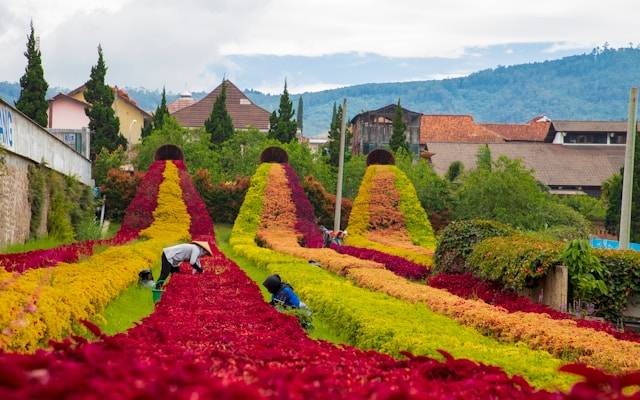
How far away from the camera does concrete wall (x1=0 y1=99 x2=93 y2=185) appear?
73.7ft

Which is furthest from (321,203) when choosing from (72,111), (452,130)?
(452,130)

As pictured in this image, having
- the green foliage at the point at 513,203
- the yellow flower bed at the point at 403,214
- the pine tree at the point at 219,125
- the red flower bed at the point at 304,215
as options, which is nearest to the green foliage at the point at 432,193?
the green foliage at the point at 513,203

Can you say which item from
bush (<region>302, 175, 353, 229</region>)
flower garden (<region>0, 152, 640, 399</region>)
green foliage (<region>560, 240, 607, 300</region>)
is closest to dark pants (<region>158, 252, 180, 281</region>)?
flower garden (<region>0, 152, 640, 399</region>)

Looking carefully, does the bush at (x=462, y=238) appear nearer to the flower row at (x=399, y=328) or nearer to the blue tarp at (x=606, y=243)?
the flower row at (x=399, y=328)

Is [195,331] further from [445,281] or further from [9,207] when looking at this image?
[9,207]

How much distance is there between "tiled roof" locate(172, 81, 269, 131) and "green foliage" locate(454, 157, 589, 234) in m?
48.1

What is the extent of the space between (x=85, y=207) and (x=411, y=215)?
13108mm

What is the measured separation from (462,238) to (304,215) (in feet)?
55.8

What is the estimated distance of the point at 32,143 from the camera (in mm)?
26406

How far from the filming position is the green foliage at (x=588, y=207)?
5800cm

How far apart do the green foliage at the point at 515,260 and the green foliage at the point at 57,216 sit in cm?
1486

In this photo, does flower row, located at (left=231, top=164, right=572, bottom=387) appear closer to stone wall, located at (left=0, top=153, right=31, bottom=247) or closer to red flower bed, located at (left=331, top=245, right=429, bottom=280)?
red flower bed, located at (left=331, top=245, right=429, bottom=280)

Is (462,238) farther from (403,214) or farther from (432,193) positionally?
(432,193)

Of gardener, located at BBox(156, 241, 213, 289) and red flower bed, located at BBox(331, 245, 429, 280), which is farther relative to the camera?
red flower bed, located at BBox(331, 245, 429, 280)
